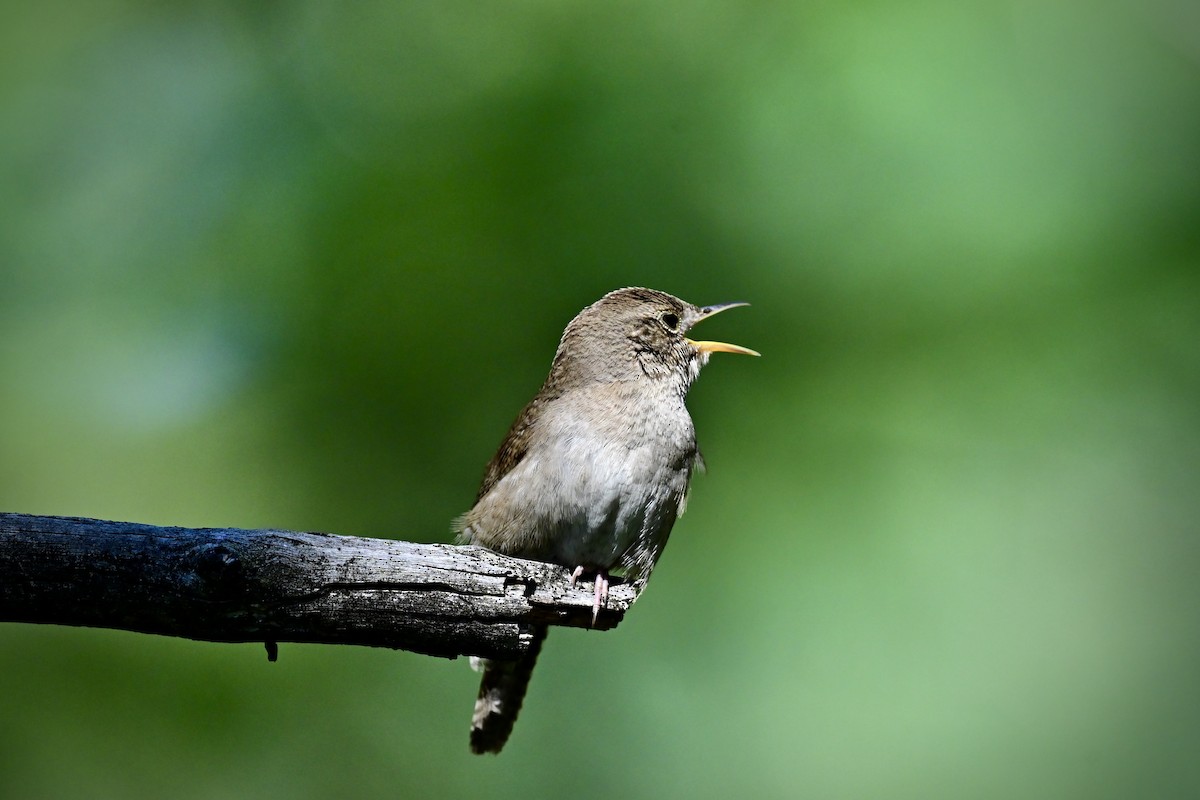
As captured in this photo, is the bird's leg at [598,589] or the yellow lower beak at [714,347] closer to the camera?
the bird's leg at [598,589]

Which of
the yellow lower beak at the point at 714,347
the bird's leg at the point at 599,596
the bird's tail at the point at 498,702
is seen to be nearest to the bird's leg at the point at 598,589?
the bird's leg at the point at 599,596

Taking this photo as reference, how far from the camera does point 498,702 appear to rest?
148 inches

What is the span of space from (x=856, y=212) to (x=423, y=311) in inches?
104

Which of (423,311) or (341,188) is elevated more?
(341,188)

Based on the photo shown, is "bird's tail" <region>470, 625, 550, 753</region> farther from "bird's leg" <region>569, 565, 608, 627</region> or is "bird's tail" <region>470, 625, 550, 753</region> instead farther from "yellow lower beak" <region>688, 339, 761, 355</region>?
"yellow lower beak" <region>688, 339, 761, 355</region>

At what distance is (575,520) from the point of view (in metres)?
3.18

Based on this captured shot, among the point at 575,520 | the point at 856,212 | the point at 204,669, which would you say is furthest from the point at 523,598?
the point at 856,212

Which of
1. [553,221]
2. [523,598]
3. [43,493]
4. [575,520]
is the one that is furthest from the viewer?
[553,221]

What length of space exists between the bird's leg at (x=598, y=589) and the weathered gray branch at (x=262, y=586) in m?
0.25

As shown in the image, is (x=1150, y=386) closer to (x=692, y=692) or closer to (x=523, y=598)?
(x=692, y=692)

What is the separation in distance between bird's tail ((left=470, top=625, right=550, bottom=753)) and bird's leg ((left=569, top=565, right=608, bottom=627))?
0.75 m

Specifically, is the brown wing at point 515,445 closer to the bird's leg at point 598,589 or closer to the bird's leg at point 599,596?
the bird's leg at point 598,589

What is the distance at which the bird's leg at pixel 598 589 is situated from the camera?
2.81 metres

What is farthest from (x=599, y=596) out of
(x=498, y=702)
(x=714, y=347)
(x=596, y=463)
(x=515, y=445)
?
(x=714, y=347)
